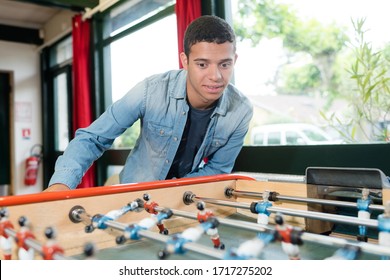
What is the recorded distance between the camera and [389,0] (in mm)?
2178

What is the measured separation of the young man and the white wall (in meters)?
4.63

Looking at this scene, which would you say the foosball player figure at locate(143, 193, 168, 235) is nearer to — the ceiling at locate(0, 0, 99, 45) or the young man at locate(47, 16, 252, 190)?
the young man at locate(47, 16, 252, 190)

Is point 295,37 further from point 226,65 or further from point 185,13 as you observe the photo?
point 226,65

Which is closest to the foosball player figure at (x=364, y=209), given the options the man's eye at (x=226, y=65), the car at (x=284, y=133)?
the man's eye at (x=226, y=65)

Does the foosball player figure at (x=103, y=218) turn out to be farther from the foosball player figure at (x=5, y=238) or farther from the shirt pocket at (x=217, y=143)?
the shirt pocket at (x=217, y=143)

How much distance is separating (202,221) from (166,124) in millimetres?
920

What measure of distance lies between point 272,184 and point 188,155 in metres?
0.60

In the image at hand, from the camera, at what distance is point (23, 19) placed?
5809 millimetres

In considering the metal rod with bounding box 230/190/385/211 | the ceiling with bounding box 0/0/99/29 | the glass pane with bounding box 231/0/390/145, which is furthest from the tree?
the ceiling with bounding box 0/0/99/29

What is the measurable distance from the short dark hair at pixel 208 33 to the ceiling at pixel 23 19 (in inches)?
158

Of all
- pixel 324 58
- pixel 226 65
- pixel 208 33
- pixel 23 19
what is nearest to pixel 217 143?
pixel 226 65

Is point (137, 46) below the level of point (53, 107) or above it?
above

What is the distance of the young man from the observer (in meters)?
1.59
